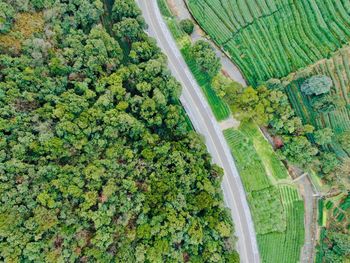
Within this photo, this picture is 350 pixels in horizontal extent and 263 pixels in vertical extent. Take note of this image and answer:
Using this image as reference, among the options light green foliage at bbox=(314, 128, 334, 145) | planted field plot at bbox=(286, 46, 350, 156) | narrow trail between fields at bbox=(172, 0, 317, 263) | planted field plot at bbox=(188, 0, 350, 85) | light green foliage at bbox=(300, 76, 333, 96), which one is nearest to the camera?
light green foliage at bbox=(300, 76, 333, 96)

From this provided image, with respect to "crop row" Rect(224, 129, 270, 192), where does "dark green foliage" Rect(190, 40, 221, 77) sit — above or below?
above

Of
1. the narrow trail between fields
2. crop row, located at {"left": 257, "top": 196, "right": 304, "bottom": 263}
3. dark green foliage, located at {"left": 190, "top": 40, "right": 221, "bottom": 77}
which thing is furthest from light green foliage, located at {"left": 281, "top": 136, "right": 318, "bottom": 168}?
dark green foliage, located at {"left": 190, "top": 40, "right": 221, "bottom": 77}

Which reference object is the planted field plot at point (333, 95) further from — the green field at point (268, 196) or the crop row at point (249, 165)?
the crop row at point (249, 165)

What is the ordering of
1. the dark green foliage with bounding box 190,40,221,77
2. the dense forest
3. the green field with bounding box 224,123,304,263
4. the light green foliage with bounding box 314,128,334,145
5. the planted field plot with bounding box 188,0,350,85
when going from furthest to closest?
the planted field plot with bounding box 188,0,350,85
the green field with bounding box 224,123,304,263
the dark green foliage with bounding box 190,40,221,77
the light green foliage with bounding box 314,128,334,145
the dense forest

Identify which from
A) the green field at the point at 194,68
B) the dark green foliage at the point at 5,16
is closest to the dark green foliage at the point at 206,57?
the green field at the point at 194,68

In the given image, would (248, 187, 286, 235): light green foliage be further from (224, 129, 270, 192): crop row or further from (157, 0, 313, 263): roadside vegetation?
(224, 129, 270, 192): crop row

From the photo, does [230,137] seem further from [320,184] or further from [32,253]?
[32,253]

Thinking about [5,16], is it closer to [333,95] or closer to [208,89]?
[208,89]

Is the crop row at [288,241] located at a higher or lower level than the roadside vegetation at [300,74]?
lower
